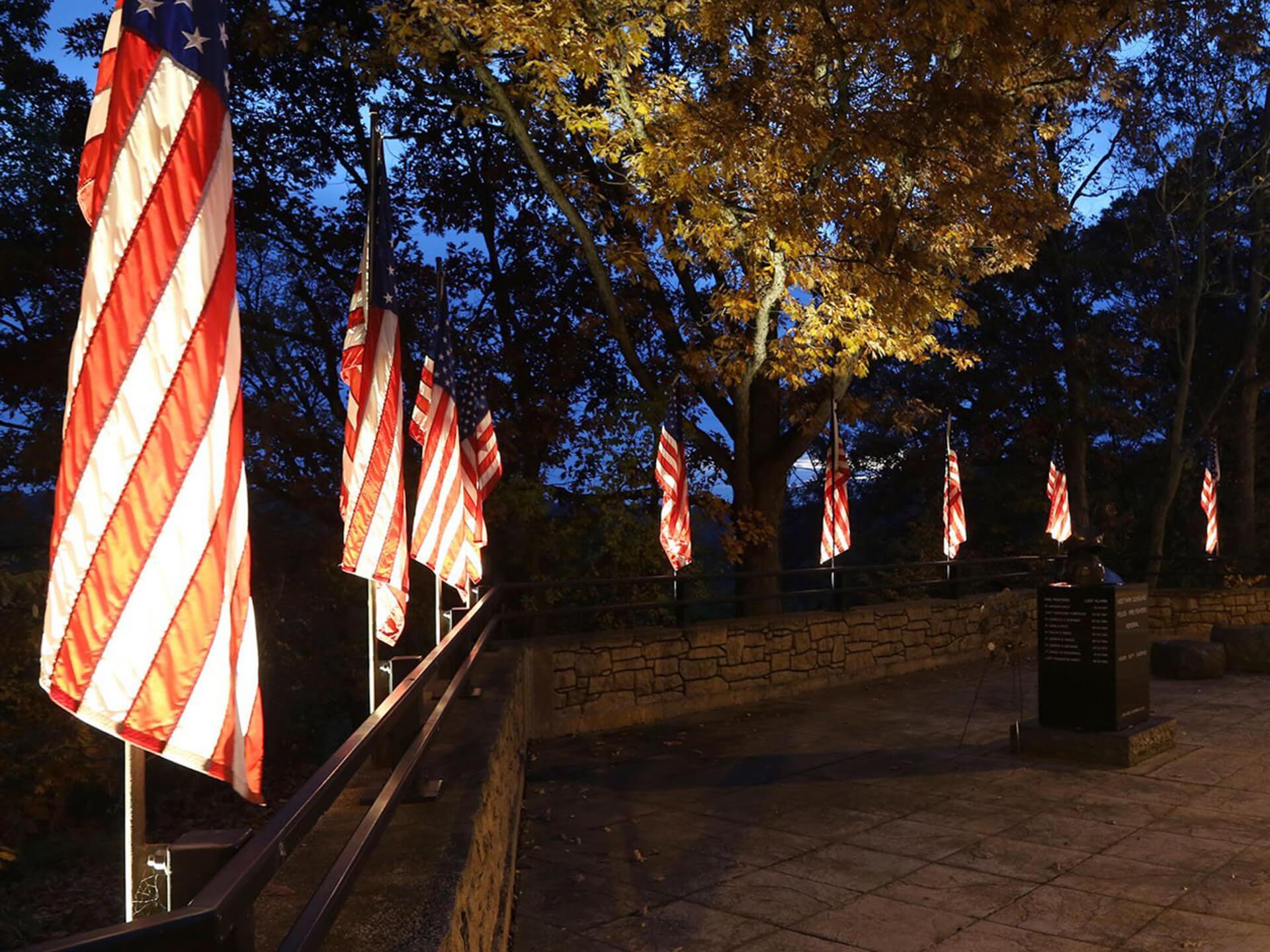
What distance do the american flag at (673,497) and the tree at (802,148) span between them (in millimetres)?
1949

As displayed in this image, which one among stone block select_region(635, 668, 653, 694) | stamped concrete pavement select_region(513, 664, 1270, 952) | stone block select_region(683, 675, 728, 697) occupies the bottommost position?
stamped concrete pavement select_region(513, 664, 1270, 952)

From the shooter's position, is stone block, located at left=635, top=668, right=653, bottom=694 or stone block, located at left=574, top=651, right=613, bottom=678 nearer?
stone block, located at left=574, top=651, right=613, bottom=678

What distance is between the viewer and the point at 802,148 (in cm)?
1131

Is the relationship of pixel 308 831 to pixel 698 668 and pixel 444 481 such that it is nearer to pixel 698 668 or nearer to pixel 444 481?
pixel 444 481

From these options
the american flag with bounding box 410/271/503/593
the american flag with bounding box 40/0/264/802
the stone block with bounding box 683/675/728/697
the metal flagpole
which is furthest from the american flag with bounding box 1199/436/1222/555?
the metal flagpole

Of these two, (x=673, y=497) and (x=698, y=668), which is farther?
(x=673, y=497)

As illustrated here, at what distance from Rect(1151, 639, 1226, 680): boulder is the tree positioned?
482 cm

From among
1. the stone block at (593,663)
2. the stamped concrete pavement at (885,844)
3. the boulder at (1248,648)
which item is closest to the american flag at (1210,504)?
the boulder at (1248,648)

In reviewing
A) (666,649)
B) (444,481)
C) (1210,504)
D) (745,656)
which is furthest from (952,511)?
(444,481)

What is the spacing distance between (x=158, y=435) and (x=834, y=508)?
1168 cm

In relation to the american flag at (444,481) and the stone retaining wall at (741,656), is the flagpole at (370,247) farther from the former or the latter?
the stone retaining wall at (741,656)

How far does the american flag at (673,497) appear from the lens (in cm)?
1195

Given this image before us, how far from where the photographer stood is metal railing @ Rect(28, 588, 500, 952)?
4.63ft

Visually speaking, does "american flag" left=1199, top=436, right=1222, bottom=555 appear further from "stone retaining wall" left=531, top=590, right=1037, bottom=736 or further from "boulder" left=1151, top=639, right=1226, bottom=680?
"boulder" left=1151, top=639, right=1226, bottom=680
